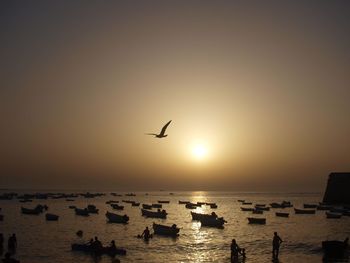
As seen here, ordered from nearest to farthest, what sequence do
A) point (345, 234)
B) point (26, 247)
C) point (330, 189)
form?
point (26, 247), point (345, 234), point (330, 189)

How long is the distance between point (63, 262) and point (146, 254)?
9583 mm

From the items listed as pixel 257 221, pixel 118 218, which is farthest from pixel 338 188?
pixel 118 218

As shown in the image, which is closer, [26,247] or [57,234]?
[26,247]

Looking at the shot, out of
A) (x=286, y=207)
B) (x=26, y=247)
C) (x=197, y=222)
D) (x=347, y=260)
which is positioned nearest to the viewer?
(x=347, y=260)

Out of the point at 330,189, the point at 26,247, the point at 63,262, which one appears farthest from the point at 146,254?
the point at 330,189

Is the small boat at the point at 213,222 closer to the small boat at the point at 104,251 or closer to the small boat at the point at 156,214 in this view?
the small boat at the point at 156,214

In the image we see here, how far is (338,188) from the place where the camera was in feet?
454

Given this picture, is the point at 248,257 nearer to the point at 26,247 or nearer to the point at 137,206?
the point at 26,247

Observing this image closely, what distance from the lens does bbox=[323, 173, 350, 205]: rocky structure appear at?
133500mm

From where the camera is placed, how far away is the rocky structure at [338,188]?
133500 mm

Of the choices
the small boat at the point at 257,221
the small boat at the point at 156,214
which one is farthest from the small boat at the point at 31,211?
the small boat at the point at 257,221

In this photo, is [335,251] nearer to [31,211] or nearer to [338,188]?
[31,211]

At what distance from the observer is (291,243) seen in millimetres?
57500

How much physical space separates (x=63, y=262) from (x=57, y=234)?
86.4 feet
